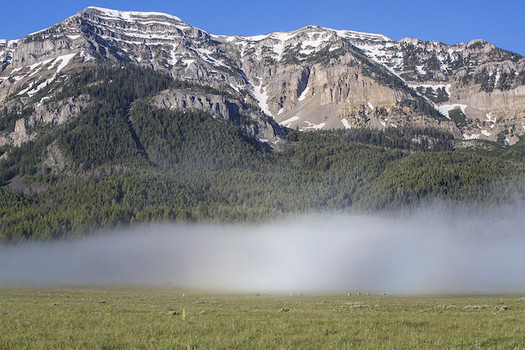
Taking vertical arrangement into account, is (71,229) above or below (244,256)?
above

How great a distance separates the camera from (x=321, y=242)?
646 feet

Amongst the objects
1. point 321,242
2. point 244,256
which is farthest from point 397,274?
point 321,242

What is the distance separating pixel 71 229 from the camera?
193875 mm

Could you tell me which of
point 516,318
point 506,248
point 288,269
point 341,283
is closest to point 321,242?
point 288,269

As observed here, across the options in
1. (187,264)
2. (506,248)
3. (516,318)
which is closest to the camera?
(516,318)

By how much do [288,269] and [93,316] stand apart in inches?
4528

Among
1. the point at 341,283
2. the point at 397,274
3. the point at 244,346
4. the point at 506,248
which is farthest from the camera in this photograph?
the point at 506,248

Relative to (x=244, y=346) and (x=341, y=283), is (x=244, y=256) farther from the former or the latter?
(x=244, y=346)

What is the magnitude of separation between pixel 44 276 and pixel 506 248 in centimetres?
16340

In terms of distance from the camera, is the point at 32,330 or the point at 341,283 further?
the point at 341,283

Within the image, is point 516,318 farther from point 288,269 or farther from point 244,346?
point 288,269

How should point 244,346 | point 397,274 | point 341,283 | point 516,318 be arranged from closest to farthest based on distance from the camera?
1. point 244,346
2. point 516,318
3. point 341,283
4. point 397,274

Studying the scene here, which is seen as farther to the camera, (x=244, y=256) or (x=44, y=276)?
(x=244, y=256)

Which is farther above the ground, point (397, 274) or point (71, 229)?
point (71, 229)
